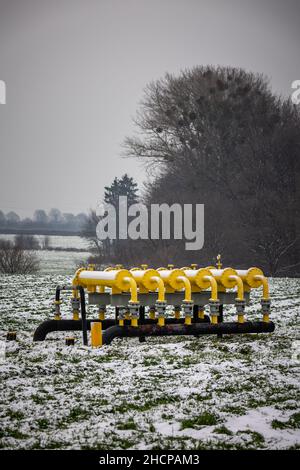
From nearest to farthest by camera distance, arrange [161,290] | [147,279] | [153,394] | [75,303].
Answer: [153,394] → [161,290] → [147,279] → [75,303]

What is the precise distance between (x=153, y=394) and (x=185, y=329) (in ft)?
13.2

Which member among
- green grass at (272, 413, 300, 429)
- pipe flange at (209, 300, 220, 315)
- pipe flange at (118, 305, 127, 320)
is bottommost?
green grass at (272, 413, 300, 429)

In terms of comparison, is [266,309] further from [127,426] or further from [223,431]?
[127,426]

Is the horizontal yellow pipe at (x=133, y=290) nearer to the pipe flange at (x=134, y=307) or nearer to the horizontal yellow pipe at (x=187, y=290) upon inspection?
the pipe flange at (x=134, y=307)

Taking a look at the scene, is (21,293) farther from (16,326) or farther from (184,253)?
(184,253)

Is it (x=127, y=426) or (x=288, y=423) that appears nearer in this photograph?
(x=127, y=426)

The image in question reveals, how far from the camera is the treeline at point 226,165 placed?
42938mm

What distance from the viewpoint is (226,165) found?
4828 cm

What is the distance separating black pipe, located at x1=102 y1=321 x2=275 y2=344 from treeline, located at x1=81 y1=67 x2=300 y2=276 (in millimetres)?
27368

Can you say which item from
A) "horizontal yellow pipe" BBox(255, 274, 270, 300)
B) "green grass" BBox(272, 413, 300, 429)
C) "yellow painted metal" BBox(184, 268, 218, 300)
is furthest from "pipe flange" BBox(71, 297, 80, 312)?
"green grass" BBox(272, 413, 300, 429)

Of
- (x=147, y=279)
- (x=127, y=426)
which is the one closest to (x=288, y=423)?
(x=127, y=426)

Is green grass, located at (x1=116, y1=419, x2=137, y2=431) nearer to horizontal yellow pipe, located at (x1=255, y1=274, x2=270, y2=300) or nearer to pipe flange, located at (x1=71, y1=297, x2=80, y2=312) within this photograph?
horizontal yellow pipe, located at (x1=255, y1=274, x2=270, y2=300)

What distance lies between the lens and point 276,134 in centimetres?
4666

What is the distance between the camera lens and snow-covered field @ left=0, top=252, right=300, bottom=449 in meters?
7.66
